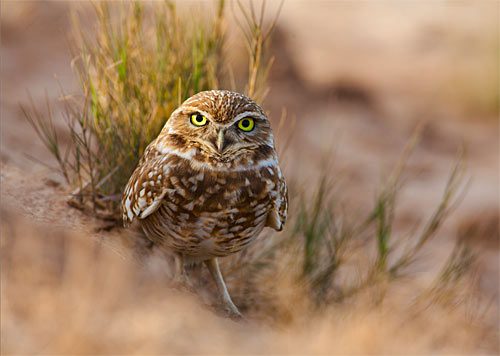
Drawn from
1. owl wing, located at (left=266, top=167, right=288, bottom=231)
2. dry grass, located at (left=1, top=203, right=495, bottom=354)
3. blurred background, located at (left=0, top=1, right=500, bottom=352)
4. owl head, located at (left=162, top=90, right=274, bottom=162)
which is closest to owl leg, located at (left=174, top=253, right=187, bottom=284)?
dry grass, located at (left=1, top=203, right=495, bottom=354)

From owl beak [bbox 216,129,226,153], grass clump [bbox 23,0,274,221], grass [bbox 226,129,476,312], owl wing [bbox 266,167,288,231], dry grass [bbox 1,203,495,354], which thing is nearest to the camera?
dry grass [bbox 1,203,495,354]

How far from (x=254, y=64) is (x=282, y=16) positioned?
762cm

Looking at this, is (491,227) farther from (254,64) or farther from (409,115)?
(254,64)

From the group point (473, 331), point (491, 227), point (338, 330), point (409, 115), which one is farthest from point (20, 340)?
point (409, 115)

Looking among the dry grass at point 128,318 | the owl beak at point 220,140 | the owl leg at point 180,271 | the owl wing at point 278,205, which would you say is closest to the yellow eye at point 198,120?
the owl beak at point 220,140

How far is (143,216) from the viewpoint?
152 inches

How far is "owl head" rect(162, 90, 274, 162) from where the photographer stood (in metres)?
3.61

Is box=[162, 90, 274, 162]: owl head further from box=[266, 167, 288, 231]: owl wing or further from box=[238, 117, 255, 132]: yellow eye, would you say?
box=[266, 167, 288, 231]: owl wing

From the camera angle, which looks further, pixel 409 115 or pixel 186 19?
pixel 409 115

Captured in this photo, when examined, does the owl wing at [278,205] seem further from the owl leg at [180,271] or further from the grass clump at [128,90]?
the grass clump at [128,90]

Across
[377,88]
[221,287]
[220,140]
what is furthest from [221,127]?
[377,88]

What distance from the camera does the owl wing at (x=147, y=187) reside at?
379 cm

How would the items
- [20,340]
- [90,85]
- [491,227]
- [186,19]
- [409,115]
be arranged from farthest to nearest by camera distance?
[409,115]
[491,227]
[186,19]
[90,85]
[20,340]

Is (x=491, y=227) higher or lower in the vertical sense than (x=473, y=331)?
lower
